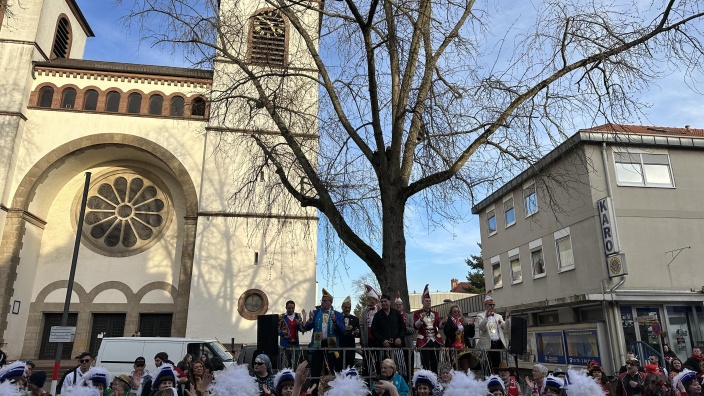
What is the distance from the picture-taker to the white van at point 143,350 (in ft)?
41.1

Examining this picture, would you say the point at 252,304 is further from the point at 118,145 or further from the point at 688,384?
the point at 688,384

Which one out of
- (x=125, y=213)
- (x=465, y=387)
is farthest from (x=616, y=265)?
(x=125, y=213)

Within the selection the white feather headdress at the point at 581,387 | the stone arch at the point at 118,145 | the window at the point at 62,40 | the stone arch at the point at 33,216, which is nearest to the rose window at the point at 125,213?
the stone arch at the point at 33,216

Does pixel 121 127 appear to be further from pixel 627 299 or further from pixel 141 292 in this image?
pixel 627 299

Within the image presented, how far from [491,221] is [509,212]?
2.44 m

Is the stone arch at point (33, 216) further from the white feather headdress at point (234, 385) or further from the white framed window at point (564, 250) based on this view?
the white feather headdress at point (234, 385)

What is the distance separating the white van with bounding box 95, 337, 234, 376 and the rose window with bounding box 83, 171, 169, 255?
29.6 ft

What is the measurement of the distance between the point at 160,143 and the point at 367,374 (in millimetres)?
16790

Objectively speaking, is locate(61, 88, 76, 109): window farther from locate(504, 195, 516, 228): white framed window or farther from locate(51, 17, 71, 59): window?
locate(504, 195, 516, 228): white framed window

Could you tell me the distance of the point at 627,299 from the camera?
16156mm

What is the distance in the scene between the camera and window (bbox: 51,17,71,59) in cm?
2368

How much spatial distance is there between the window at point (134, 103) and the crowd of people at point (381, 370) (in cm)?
1529

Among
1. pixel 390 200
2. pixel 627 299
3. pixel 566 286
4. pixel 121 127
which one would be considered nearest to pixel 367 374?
pixel 390 200

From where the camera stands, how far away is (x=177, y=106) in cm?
2181
